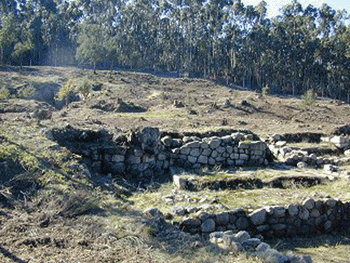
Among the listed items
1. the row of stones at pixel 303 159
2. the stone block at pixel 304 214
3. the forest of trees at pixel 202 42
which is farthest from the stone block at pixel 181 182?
the forest of trees at pixel 202 42

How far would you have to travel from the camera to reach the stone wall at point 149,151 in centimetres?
1041

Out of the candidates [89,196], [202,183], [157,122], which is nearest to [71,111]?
[157,122]

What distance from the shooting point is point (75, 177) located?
7996 mm

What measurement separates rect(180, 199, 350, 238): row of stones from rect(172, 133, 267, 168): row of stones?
4.06m

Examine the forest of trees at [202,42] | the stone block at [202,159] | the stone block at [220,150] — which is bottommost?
the stone block at [202,159]

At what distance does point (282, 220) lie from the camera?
25.5 feet

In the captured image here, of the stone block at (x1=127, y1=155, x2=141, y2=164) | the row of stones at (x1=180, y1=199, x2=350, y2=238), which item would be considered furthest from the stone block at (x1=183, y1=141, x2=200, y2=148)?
the row of stones at (x1=180, y1=199, x2=350, y2=238)

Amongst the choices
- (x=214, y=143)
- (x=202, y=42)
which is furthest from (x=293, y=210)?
(x=202, y=42)

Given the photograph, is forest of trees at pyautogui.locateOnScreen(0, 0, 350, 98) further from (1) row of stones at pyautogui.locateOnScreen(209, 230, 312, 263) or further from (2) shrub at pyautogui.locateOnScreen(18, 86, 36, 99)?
(1) row of stones at pyautogui.locateOnScreen(209, 230, 312, 263)

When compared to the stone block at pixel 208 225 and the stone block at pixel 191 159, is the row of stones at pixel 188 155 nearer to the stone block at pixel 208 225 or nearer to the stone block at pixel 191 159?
the stone block at pixel 191 159

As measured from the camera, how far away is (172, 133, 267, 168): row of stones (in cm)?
1154

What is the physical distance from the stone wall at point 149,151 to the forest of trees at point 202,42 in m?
43.1

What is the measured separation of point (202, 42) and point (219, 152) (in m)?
54.1

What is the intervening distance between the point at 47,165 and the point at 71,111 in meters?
16.7
